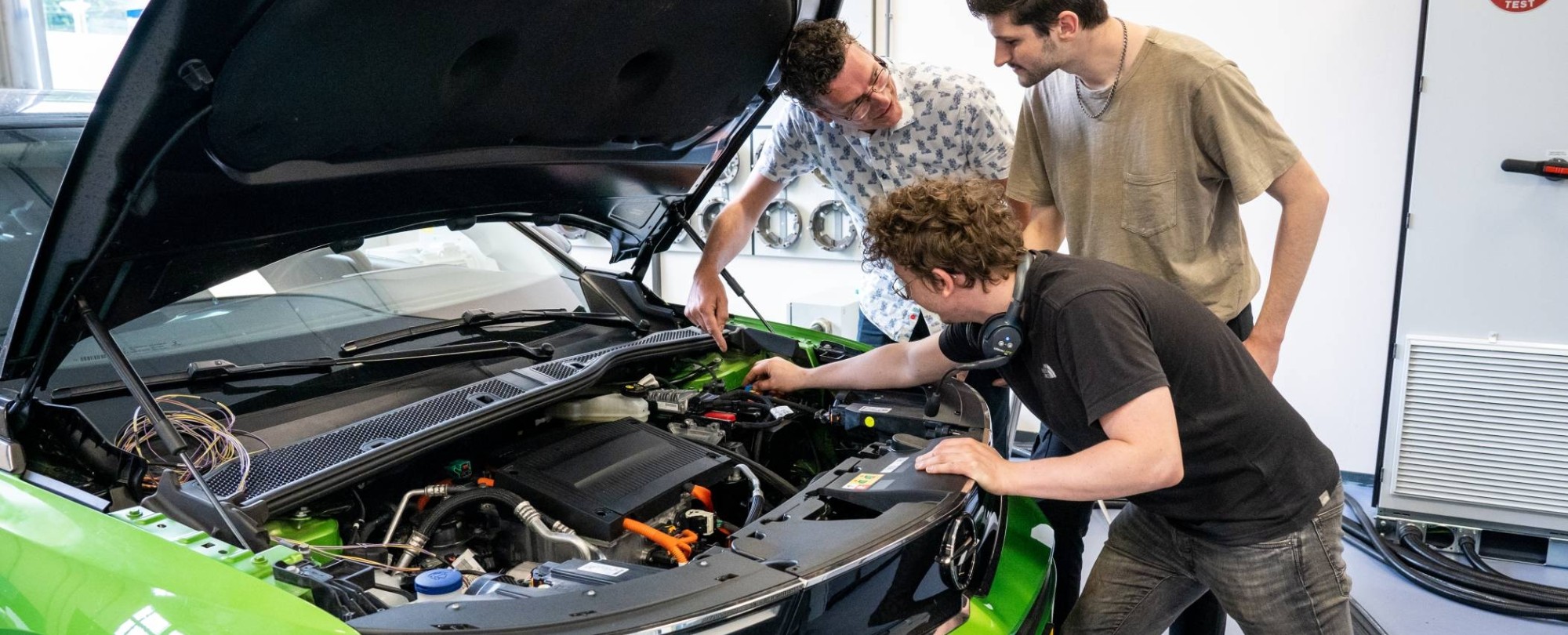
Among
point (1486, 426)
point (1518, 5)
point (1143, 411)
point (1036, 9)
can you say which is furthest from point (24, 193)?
point (1486, 426)

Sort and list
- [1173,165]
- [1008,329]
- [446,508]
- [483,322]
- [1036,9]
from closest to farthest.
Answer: [1008,329], [446,508], [1036,9], [1173,165], [483,322]

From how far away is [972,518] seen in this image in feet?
5.76

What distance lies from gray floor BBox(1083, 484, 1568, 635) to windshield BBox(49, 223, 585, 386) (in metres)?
2.14

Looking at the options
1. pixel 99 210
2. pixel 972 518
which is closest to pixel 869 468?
pixel 972 518

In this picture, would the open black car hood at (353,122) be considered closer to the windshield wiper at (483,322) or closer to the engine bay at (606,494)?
the windshield wiper at (483,322)

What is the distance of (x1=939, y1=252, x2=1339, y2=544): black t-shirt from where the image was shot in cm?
163

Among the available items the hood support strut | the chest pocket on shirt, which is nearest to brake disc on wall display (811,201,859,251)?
Answer: the chest pocket on shirt

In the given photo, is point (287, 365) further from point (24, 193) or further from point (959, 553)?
point (959, 553)

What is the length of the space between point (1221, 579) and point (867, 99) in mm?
1282

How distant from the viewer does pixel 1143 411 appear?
62.2 inches

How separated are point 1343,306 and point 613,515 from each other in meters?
3.52

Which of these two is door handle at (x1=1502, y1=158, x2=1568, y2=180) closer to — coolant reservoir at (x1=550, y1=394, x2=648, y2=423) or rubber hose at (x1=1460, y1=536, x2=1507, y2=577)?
rubber hose at (x1=1460, y1=536, x2=1507, y2=577)

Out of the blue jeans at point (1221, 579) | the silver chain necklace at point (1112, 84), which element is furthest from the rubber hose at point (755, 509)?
the silver chain necklace at point (1112, 84)

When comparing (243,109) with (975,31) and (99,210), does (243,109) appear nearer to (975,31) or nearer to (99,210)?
(99,210)
